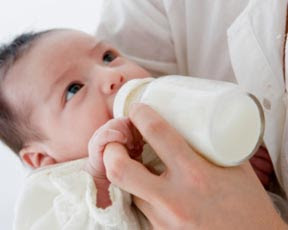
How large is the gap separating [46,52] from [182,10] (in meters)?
0.30

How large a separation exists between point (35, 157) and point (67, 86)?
16 cm

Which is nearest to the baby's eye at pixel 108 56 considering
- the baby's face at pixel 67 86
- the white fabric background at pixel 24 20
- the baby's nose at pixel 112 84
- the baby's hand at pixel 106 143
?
the baby's face at pixel 67 86

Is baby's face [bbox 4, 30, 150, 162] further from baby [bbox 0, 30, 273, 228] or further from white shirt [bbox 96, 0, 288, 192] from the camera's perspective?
white shirt [bbox 96, 0, 288, 192]

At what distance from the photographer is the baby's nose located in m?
0.77

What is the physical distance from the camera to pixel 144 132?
60 centimetres

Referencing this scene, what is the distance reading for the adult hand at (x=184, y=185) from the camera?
1.92ft

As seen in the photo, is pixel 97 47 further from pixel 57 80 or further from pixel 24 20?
pixel 24 20

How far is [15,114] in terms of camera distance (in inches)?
34.7

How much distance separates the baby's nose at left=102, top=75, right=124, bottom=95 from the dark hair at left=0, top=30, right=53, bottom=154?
18cm

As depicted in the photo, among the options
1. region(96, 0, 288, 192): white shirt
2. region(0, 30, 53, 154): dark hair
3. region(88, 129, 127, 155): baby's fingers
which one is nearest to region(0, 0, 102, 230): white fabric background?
region(96, 0, 288, 192): white shirt

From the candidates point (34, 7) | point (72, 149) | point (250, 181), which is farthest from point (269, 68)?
point (34, 7)

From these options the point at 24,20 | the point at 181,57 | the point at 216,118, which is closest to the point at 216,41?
the point at 181,57

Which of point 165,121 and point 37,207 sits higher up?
point 165,121

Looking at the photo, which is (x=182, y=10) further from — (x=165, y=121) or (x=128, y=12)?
(x=165, y=121)
